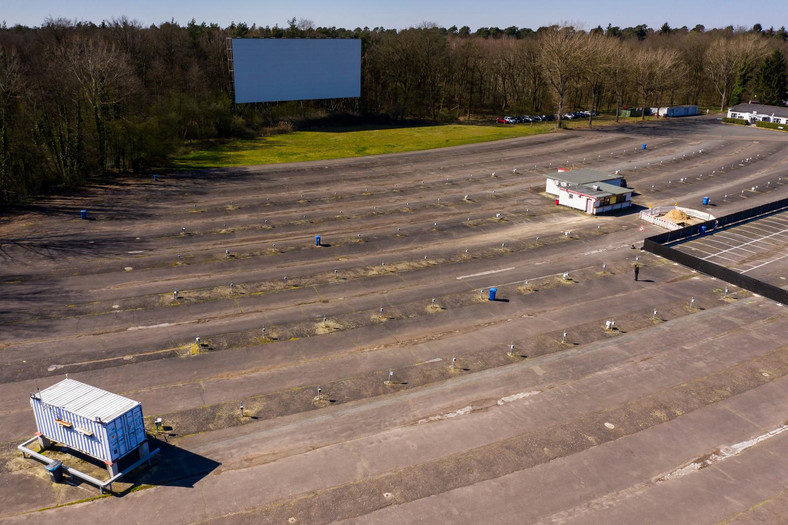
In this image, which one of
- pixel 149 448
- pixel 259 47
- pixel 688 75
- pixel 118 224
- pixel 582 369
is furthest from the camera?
pixel 688 75

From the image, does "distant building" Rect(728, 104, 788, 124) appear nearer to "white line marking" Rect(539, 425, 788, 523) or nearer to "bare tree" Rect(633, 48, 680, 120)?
"bare tree" Rect(633, 48, 680, 120)

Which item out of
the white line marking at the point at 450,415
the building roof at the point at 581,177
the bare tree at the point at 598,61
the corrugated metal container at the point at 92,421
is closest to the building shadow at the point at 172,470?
the corrugated metal container at the point at 92,421

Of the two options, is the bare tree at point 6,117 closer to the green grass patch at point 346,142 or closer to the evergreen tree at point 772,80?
the green grass patch at point 346,142

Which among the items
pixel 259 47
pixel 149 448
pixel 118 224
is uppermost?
pixel 259 47

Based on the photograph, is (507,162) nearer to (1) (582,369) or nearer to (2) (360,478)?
(1) (582,369)

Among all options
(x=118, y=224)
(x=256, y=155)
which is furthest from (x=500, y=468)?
(x=256, y=155)

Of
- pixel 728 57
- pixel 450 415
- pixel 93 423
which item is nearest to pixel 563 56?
pixel 728 57
